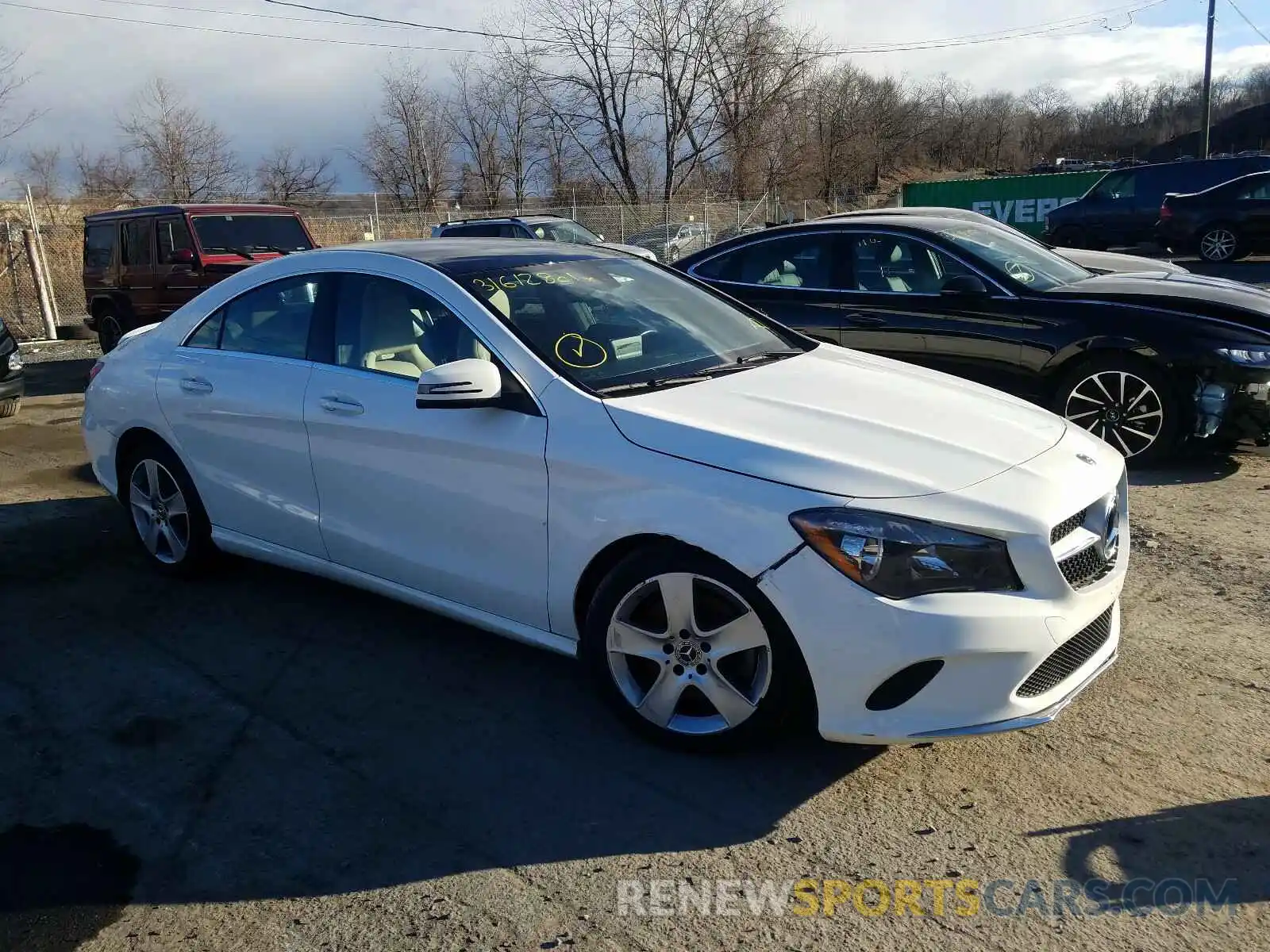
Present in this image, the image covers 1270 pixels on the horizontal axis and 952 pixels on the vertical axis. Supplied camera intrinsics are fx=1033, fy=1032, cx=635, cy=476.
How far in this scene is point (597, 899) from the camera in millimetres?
2734

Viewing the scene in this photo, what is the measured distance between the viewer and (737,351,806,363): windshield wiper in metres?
4.12

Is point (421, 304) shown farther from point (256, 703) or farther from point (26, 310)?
point (26, 310)

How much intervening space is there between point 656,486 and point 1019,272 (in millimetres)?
4774

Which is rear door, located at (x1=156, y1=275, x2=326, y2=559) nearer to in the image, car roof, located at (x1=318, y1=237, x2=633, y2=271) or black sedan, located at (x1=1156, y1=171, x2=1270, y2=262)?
car roof, located at (x1=318, y1=237, x2=633, y2=271)

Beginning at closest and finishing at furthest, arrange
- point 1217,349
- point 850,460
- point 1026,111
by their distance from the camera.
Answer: point 850,460
point 1217,349
point 1026,111

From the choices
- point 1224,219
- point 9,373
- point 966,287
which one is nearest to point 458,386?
point 966,287

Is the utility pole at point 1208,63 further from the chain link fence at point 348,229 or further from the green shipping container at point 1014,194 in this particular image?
the chain link fence at point 348,229

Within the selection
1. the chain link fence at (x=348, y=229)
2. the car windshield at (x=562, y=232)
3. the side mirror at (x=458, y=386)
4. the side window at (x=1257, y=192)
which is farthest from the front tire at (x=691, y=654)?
the side window at (x=1257, y=192)

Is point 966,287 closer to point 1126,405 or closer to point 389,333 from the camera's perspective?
point 1126,405

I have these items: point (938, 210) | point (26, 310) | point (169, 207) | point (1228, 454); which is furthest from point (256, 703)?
point (26, 310)

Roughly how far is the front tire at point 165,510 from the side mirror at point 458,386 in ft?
6.62

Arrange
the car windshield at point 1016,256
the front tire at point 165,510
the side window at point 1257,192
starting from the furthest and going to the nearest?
the side window at point 1257,192 → the car windshield at point 1016,256 → the front tire at point 165,510

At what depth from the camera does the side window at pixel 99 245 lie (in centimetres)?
1297

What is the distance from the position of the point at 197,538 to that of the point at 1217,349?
5779mm
